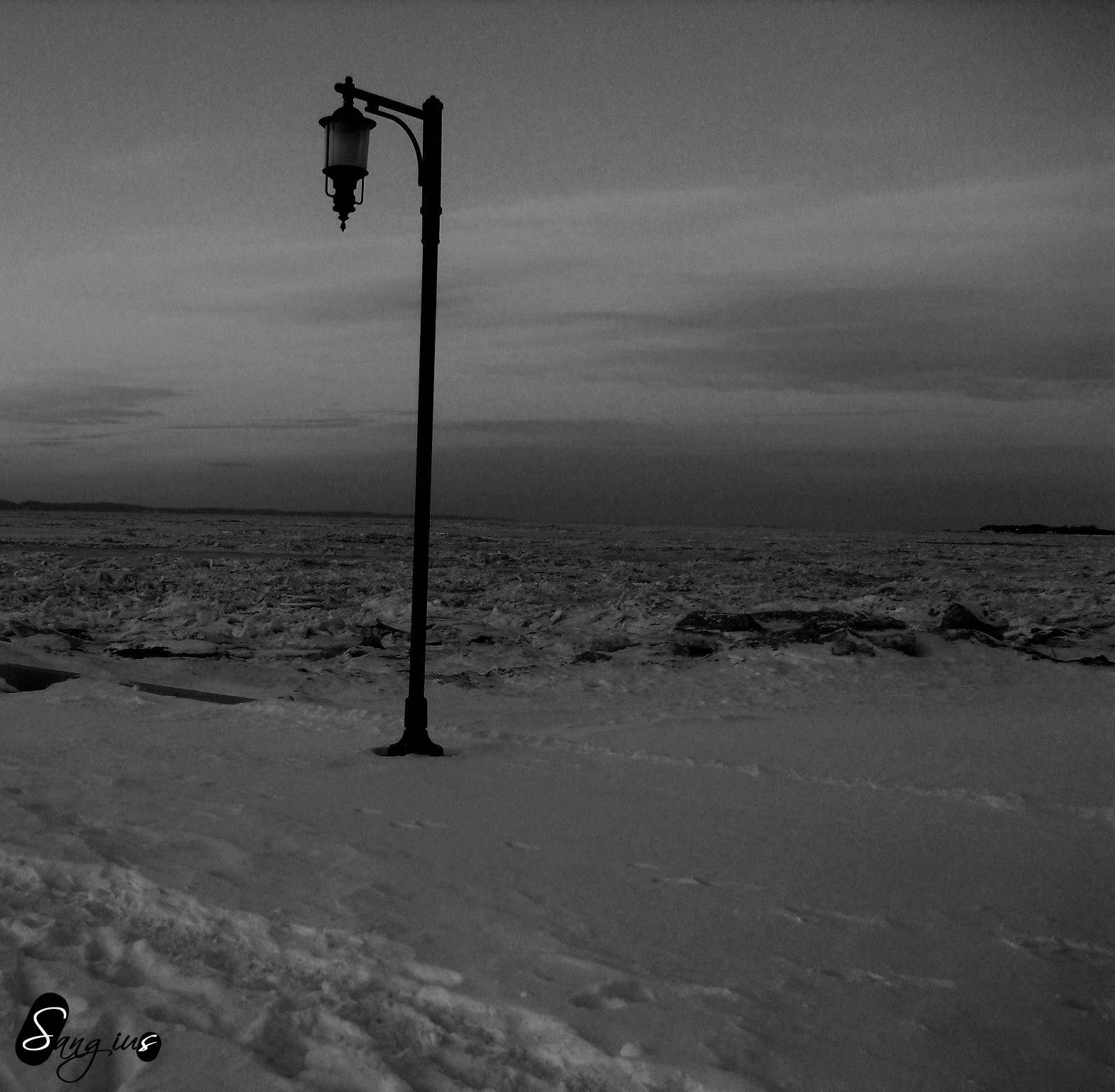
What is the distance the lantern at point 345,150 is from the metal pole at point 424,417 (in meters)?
0.42

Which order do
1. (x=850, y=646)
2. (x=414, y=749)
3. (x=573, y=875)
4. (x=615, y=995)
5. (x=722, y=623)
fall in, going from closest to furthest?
(x=615, y=995) < (x=573, y=875) < (x=414, y=749) < (x=850, y=646) < (x=722, y=623)

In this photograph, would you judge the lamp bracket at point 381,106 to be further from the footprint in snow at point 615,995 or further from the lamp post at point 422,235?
the footprint in snow at point 615,995

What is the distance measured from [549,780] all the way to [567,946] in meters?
2.34

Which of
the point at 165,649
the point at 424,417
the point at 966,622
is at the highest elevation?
the point at 424,417

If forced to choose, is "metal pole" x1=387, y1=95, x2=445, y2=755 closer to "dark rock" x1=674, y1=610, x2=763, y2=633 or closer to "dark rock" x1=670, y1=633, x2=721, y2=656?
"dark rock" x1=670, y1=633, x2=721, y2=656

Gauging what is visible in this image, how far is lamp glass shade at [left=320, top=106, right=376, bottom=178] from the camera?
238 inches

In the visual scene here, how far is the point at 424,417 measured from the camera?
6.29 metres

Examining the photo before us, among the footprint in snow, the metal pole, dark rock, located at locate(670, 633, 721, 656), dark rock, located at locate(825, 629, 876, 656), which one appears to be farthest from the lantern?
dark rock, located at locate(825, 629, 876, 656)

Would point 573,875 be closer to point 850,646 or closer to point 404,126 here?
point 404,126

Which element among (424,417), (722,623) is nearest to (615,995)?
(424,417)

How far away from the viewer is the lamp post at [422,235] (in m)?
6.09

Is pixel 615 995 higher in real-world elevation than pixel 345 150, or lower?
lower

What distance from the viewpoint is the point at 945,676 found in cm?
941

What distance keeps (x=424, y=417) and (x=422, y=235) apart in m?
1.10
